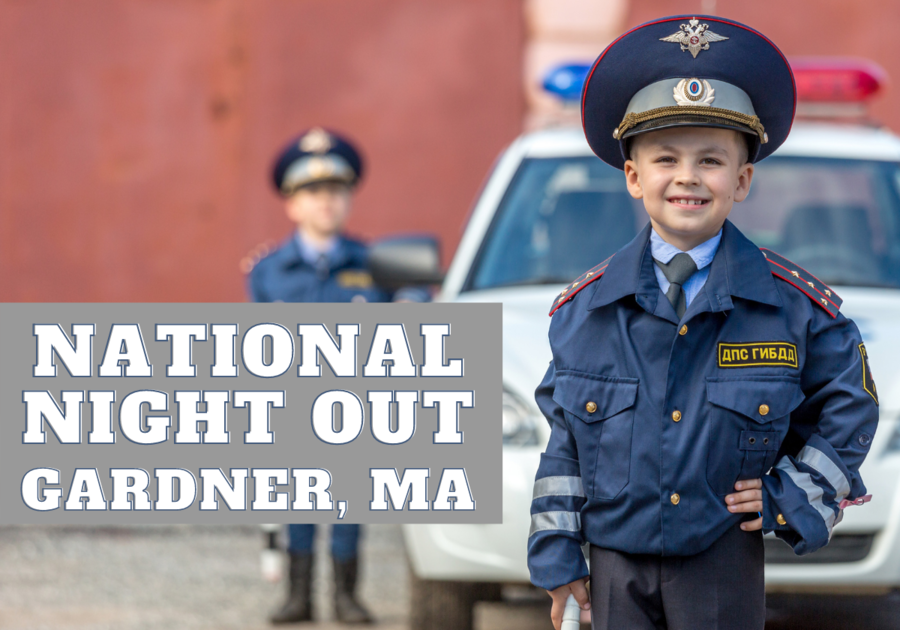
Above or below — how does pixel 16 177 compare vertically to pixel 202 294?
above

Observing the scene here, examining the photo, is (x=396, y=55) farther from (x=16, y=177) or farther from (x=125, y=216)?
(x=16, y=177)

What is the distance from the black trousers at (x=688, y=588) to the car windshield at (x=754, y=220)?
6.04ft

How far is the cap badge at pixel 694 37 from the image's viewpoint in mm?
2057

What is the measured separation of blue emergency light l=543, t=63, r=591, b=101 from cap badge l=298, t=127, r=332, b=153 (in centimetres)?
92

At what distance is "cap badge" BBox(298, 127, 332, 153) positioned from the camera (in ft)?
15.6

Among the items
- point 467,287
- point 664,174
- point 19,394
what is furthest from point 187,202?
point 664,174

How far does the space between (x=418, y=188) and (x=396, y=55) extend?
2.97 ft

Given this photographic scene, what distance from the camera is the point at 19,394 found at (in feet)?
9.89

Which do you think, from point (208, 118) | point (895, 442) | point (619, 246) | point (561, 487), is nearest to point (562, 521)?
point (561, 487)

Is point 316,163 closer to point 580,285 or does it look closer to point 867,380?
point 580,285

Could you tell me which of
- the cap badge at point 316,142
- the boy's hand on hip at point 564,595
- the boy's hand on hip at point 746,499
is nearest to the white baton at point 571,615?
the boy's hand on hip at point 564,595

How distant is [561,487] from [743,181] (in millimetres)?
632

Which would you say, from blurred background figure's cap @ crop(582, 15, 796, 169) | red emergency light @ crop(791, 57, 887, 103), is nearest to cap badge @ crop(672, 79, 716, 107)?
blurred background figure's cap @ crop(582, 15, 796, 169)

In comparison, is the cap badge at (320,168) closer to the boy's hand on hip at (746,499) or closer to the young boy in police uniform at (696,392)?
the young boy in police uniform at (696,392)
